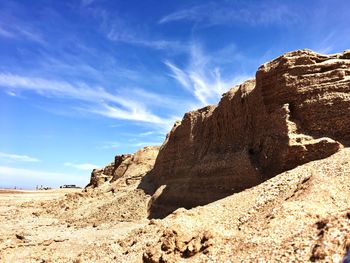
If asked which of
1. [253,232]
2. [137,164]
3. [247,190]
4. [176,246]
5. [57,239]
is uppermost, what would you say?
[137,164]

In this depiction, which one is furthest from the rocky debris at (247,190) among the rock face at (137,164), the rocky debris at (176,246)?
the rock face at (137,164)

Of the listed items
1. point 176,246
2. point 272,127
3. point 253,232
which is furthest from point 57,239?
point 253,232

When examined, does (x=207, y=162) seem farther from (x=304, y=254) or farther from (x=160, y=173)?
(x=304, y=254)

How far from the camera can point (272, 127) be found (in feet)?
73.3

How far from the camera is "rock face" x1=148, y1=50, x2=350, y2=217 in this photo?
20078 millimetres

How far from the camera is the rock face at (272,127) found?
20078mm

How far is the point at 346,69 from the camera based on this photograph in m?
20.9

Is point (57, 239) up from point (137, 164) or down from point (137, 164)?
down

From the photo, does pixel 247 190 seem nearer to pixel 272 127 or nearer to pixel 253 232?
pixel 272 127

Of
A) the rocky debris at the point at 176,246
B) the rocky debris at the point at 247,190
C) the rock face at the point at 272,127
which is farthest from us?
the rock face at the point at 272,127

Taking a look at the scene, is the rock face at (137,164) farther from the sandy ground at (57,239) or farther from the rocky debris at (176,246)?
the rocky debris at (176,246)

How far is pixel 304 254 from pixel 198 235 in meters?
5.21

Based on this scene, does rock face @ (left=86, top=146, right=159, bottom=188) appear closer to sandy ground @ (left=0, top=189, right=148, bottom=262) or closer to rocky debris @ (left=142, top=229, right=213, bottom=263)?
sandy ground @ (left=0, top=189, right=148, bottom=262)

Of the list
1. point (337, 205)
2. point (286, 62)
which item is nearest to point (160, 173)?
point (286, 62)
